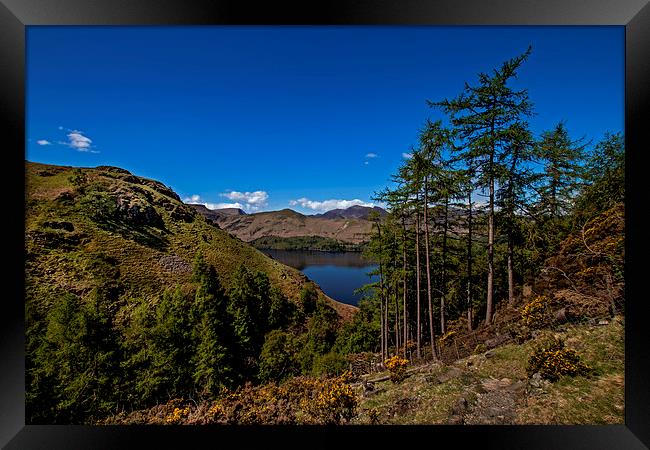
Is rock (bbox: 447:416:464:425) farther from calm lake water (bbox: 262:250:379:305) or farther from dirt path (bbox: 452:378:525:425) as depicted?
calm lake water (bbox: 262:250:379:305)

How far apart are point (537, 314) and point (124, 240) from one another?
2341cm

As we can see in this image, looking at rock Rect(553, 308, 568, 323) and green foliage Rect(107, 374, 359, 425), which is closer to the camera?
green foliage Rect(107, 374, 359, 425)

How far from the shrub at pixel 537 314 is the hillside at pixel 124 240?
46.8 ft

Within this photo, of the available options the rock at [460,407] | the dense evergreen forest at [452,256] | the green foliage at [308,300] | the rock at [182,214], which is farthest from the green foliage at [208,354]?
the rock at [182,214]

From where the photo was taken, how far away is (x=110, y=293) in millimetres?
13695

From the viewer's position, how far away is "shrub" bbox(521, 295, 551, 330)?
4.04 meters

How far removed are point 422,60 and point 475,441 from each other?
18.1ft

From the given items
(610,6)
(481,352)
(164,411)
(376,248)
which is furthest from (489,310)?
(164,411)

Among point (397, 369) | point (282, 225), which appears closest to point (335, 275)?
point (397, 369)

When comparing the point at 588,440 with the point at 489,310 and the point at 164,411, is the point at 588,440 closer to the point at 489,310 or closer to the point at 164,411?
the point at 489,310

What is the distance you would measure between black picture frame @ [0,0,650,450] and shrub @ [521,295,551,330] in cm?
151

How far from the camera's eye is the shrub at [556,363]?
297 cm

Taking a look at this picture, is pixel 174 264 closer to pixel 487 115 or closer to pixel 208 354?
pixel 208 354

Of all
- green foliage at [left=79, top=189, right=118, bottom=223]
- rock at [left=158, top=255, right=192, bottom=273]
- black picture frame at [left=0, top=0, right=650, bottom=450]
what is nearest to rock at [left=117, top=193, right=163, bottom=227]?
green foliage at [left=79, top=189, right=118, bottom=223]
